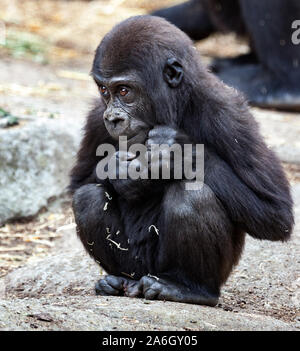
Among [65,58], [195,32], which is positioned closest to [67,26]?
[65,58]

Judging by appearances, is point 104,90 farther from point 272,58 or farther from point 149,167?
point 272,58

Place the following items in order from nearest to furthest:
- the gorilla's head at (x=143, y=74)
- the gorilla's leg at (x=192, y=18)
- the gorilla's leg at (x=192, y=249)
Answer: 1. the gorilla's leg at (x=192, y=249)
2. the gorilla's head at (x=143, y=74)
3. the gorilla's leg at (x=192, y=18)

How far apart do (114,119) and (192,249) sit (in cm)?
77

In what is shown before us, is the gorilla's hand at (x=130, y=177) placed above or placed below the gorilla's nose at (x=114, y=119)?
below

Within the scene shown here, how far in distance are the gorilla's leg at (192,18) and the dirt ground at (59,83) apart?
0.40 meters

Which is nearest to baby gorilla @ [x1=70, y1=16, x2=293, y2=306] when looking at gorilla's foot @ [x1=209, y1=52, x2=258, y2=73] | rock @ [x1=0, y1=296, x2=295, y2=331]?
rock @ [x1=0, y1=296, x2=295, y2=331]

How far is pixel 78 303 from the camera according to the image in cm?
347

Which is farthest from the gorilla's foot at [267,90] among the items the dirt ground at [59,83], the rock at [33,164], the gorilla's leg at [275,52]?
the rock at [33,164]

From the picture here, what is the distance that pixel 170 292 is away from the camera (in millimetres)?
3637

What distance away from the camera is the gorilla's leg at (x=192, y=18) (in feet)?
33.6

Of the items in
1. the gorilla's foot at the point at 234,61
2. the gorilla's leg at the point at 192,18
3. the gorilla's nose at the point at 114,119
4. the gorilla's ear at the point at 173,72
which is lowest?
A: the gorilla's nose at the point at 114,119

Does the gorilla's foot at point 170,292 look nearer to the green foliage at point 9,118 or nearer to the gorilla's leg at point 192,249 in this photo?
the gorilla's leg at point 192,249

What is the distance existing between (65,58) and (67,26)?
60.8 inches
